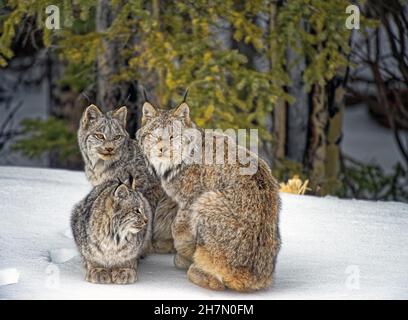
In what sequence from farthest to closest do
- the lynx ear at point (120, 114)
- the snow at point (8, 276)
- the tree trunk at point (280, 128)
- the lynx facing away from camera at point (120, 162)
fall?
the tree trunk at point (280, 128) < the lynx ear at point (120, 114) < the lynx facing away from camera at point (120, 162) < the snow at point (8, 276)

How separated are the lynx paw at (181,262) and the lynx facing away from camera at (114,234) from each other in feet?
1.12

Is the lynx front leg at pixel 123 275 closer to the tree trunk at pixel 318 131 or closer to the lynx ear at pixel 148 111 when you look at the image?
the lynx ear at pixel 148 111

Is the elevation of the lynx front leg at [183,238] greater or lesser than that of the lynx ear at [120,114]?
lesser

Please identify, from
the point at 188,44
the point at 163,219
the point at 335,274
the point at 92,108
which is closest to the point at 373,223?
the point at 335,274

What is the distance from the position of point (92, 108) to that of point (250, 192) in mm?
1375

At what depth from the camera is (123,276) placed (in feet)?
19.3

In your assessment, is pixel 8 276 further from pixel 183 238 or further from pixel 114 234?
pixel 183 238

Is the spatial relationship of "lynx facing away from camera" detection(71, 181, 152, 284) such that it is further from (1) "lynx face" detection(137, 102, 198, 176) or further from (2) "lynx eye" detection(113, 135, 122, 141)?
(2) "lynx eye" detection(113, 135, 122, 141)

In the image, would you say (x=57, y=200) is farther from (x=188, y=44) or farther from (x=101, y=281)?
(x=188, y=44)

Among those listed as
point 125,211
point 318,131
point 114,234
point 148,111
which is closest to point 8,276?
point 114,234

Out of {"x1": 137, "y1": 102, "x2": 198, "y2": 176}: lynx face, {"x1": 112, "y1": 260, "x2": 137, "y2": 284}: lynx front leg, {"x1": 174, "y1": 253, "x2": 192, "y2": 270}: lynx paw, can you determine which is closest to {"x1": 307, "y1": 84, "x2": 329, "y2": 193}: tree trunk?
{"x1": 174, "y1": 253, "x2": 192, "y2": 270}: lynx paw

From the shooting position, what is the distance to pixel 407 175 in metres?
12.4

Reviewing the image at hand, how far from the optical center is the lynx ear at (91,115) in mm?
6715

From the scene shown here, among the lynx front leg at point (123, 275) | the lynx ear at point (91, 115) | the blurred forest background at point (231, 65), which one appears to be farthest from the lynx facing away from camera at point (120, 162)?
the blurred forest background at point (231, 65)
